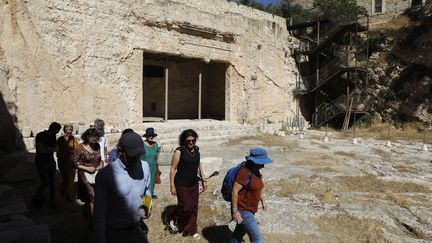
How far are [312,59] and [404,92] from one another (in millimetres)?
5967

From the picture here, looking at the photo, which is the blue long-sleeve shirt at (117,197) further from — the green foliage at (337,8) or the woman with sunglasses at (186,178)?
the green foliage at (337,8)

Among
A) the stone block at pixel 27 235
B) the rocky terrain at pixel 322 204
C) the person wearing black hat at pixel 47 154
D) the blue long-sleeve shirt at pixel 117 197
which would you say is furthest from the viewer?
the person wearing black hat at pixel 47 154

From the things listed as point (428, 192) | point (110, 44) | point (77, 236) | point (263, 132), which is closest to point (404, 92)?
point (263, 132)

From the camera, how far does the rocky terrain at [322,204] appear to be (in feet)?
17.1

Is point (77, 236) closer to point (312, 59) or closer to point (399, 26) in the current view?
point (312, 59)

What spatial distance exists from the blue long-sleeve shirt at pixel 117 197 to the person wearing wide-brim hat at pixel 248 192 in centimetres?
128

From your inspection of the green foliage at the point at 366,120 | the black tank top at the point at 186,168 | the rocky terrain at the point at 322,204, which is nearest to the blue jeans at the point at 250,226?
the black tank top at the point at 186,168

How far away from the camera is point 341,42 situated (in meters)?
22.8

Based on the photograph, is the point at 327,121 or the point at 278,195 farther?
the point at 327,121

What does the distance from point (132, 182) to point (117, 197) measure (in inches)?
6.4

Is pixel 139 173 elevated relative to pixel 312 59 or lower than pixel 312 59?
lower

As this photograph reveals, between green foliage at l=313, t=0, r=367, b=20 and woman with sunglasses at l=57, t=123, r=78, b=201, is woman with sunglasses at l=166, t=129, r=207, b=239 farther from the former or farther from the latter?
green foliage at l=313, t=0, r=367, b=20

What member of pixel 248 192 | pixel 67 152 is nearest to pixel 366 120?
pixel 67 152

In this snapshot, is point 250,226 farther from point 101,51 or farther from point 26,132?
point 101,51
